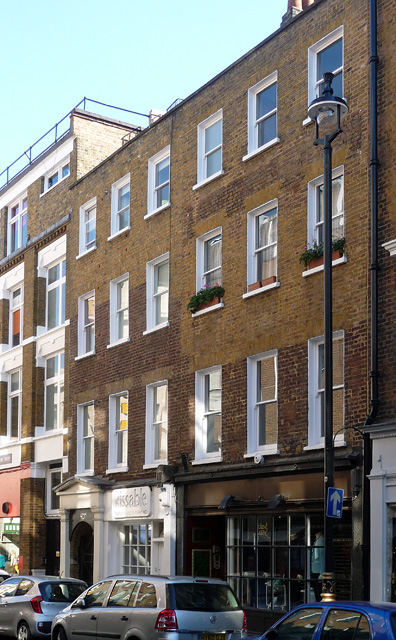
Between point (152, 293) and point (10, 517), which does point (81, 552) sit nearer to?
point (10, 517)

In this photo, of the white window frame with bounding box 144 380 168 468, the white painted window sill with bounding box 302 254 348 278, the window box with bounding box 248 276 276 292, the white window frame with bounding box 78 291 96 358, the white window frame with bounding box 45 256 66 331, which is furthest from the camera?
the white window frame with bounding box 45 256 66 331

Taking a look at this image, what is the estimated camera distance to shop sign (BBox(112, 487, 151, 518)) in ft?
78.2

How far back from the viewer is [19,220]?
1405 inches

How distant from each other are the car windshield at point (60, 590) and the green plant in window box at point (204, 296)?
672cm

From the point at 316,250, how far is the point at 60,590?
27.7 feet

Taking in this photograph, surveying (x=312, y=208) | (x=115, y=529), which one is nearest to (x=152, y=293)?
(x=115, y=529)

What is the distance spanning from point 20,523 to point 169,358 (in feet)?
37.2

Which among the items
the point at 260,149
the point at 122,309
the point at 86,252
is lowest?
the point at 122,309

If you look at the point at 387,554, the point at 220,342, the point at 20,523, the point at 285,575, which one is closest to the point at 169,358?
the point at 220,342

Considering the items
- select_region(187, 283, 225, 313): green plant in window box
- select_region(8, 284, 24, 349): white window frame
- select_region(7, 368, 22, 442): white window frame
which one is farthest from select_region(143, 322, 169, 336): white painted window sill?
select_region(8, 284, 24, 349): white window frame

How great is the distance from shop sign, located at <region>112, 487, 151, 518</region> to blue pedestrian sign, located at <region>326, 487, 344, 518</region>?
10.5 meters

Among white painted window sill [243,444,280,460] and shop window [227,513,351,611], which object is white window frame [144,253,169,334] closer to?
white painted window sill [243,444,280,460]

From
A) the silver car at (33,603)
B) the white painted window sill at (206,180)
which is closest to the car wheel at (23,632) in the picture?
the silver car at (33,603)

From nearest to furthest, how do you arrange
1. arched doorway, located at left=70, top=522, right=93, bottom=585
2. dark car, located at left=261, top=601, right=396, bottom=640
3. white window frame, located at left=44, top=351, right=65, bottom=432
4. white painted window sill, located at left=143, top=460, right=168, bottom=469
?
dark car, located at left=261, top=601, right=396, bottom=640 < white painted window sill, located at left=143, top=460, right=168, bottom=469 < arched doorway, located at left=70, top=522, right=93, bottom=585 < white window frame, located at left=44, top=351, right=65, bottom=432
